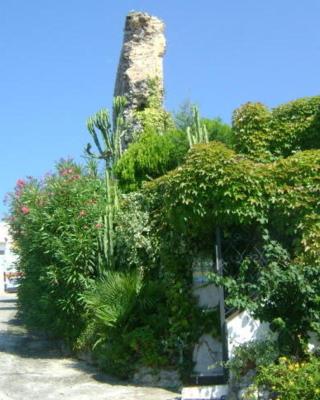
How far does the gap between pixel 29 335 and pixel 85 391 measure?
740cm

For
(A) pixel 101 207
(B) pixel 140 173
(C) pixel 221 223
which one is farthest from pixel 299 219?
(B) pixel 140 173

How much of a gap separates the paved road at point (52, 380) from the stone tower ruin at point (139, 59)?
9433mm

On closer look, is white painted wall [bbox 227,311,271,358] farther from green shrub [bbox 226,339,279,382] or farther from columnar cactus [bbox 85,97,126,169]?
columnar cactus [bbox 85,97,126,169]

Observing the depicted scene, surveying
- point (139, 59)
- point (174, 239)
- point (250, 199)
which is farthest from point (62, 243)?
point (139, 59)

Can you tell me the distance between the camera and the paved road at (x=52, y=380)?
9.92 meters

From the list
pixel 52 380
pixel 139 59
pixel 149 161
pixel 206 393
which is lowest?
pixel 52 380

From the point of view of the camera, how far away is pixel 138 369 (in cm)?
1077

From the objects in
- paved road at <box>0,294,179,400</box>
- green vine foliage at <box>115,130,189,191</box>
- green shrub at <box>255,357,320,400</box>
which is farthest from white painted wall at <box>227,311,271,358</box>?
green vine foliage at <box>115,130,189,191</box>

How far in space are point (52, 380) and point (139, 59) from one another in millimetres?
13713

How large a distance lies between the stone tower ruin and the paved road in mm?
9433

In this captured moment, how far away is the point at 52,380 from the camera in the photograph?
11227mm

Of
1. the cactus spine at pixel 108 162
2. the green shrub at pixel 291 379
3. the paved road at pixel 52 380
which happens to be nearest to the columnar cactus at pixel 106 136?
the cactus spine at pixel 108 162

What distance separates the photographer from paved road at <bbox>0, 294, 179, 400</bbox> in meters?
9.92

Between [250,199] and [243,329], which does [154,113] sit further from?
[243,329]
